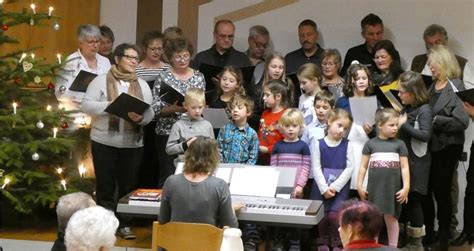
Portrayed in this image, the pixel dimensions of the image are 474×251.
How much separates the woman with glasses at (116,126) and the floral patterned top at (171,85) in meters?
0.09

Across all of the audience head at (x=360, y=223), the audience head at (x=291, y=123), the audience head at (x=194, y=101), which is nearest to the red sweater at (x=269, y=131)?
the audience head at (x=291, y=123)

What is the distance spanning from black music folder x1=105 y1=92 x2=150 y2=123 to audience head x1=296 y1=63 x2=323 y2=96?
1.21m

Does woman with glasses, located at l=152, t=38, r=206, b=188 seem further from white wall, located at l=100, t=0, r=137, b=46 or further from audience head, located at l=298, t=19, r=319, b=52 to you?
white wall, located at l=100, t=0, r=137, b=46

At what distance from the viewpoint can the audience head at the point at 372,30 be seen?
758 centimetres

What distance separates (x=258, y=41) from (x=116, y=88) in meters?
1.66

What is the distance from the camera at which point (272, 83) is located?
6.57 m

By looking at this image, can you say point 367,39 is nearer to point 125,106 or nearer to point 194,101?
point 194,101

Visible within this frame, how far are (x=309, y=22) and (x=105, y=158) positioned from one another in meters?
2.31

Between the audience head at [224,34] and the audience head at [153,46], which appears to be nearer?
the audience head at [153,46]

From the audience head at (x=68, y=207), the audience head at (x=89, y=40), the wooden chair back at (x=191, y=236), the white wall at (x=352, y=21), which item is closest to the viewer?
the audience head at (x=68, y=207)

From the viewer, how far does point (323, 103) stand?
637 cm

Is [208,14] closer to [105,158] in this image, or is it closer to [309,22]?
[309,22]

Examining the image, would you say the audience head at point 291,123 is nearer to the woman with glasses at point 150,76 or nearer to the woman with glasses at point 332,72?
the woman with glasses at point 332,72

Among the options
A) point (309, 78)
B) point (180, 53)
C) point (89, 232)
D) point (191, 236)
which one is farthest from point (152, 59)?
point (89, 232)
